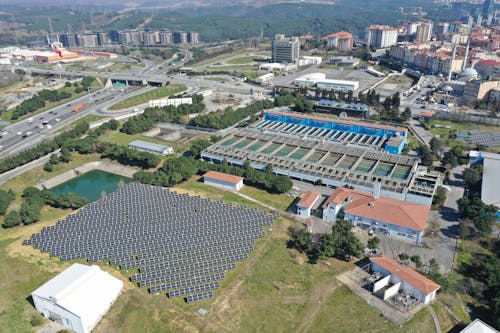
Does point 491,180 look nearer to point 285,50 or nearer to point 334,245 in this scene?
point 334,245

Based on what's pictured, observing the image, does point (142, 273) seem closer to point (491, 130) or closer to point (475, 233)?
point (475, 233)

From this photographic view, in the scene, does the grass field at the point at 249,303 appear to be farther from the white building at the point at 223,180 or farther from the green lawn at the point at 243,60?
the green lawn at the point at 243,60

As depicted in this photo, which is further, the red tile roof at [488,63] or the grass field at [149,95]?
the red tile roof at [488,63]

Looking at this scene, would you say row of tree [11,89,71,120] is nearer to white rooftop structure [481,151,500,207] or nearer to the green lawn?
the green lawn

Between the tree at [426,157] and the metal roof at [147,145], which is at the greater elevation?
the tree at [426,157]

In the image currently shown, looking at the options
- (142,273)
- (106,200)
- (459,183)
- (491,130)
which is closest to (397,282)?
(142,273)

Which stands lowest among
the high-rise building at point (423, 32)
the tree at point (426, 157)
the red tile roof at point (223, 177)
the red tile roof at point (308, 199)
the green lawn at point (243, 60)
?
the red tile roof at point (308, 199)

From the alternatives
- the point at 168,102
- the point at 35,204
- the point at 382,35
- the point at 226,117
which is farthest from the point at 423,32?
the point at 35,204

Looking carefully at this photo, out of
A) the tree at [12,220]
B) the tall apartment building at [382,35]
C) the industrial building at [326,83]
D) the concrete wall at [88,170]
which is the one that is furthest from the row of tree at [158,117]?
the tall apartment building at [382,35]
